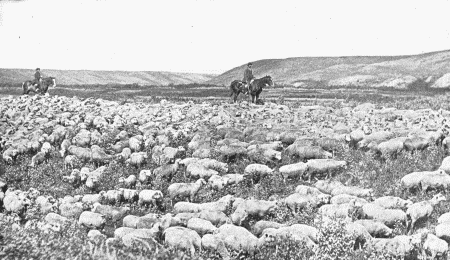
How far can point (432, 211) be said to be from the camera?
10602 mm

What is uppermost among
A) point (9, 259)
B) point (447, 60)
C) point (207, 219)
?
point (447, 60)

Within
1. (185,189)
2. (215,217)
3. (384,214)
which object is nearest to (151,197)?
(185,189)

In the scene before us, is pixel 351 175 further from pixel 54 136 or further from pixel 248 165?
pixel 54 136

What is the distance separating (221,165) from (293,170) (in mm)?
2010

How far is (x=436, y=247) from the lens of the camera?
8836 millimetres

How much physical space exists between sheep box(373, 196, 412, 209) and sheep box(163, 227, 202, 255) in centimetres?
389

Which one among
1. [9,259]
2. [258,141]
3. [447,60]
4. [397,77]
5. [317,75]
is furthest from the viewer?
[317,75]

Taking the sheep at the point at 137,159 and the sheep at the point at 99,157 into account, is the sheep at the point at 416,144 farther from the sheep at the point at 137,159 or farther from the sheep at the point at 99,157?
the sheep at the point at 99,157

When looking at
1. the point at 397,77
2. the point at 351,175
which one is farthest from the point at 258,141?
the point at 397,77

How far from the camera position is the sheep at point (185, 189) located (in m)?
13.1

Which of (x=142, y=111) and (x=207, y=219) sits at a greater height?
(x=142, y=111)

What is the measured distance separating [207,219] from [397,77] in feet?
180

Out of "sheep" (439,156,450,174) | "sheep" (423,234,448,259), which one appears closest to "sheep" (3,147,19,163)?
"sheep" (439,156,450,174)

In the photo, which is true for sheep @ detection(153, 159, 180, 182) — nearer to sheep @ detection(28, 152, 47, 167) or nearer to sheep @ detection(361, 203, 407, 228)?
sheep @ detection(28, 152, 47, 167)
